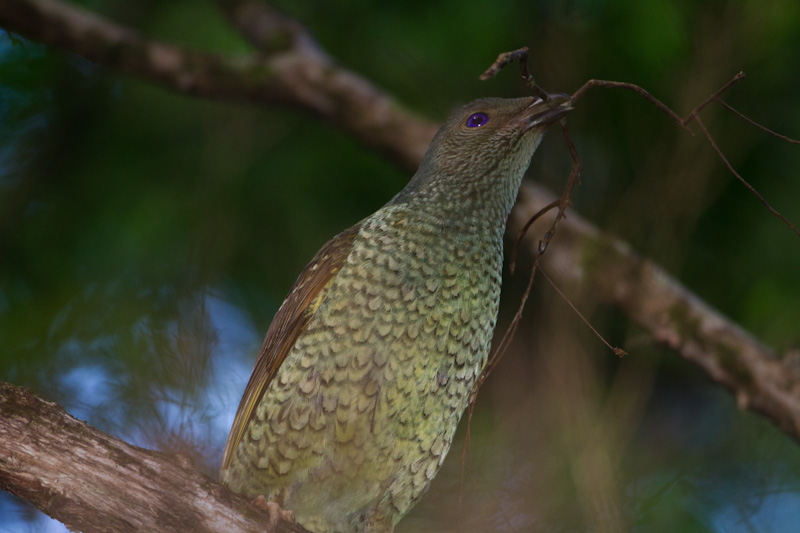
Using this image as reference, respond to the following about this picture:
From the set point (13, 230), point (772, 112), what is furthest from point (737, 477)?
point (13, 230)

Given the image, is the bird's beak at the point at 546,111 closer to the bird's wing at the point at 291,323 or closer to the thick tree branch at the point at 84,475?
the bird's wing at the point at 291,323

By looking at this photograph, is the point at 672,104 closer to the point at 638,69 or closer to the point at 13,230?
the point at 638,69

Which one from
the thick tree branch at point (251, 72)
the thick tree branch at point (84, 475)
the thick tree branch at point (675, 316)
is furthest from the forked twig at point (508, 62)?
the thick tree branch at point (251, 72)

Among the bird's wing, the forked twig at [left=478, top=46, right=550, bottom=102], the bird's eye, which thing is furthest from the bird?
the forked twig at [left=478, top=46, right=550, bottom=102]

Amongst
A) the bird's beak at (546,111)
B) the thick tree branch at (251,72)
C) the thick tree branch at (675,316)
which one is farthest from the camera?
the thick tree branch at (251,72)

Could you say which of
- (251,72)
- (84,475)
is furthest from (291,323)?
(251,72)

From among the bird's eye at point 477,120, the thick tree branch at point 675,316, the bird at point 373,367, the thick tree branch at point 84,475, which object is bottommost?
the thick tree branch at point 84,475

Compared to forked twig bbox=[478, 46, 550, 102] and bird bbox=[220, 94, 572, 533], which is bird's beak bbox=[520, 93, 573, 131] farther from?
forked twig bbox=[478, 46, 550, 102]
